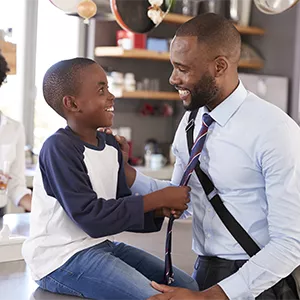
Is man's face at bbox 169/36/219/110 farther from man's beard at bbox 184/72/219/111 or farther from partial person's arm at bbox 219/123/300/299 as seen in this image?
partial person's arm at bbox 219/123/300/299

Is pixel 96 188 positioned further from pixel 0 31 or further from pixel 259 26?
pixel 259 26

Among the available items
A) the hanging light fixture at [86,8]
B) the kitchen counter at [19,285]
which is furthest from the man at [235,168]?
the hanging light fixture at [86,8]

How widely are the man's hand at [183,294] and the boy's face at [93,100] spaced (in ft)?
1.35

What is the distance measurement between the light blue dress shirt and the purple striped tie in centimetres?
2

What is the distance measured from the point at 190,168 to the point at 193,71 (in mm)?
242

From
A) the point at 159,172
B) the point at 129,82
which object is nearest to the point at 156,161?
the point at 159,172

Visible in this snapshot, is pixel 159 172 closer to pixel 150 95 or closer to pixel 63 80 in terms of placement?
pixel 150 95

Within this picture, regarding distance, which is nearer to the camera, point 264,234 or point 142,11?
point 264,234

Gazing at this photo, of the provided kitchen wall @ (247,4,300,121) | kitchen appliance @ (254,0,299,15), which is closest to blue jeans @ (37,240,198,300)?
kitchen appliance @ (254,0,299,15)

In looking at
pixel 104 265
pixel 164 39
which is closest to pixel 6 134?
pixel 104 265

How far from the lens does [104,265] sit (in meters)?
1.38

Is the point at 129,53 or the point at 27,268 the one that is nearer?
the point at 27,268

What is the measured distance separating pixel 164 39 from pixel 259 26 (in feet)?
3.14

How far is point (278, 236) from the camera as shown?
144 cm
